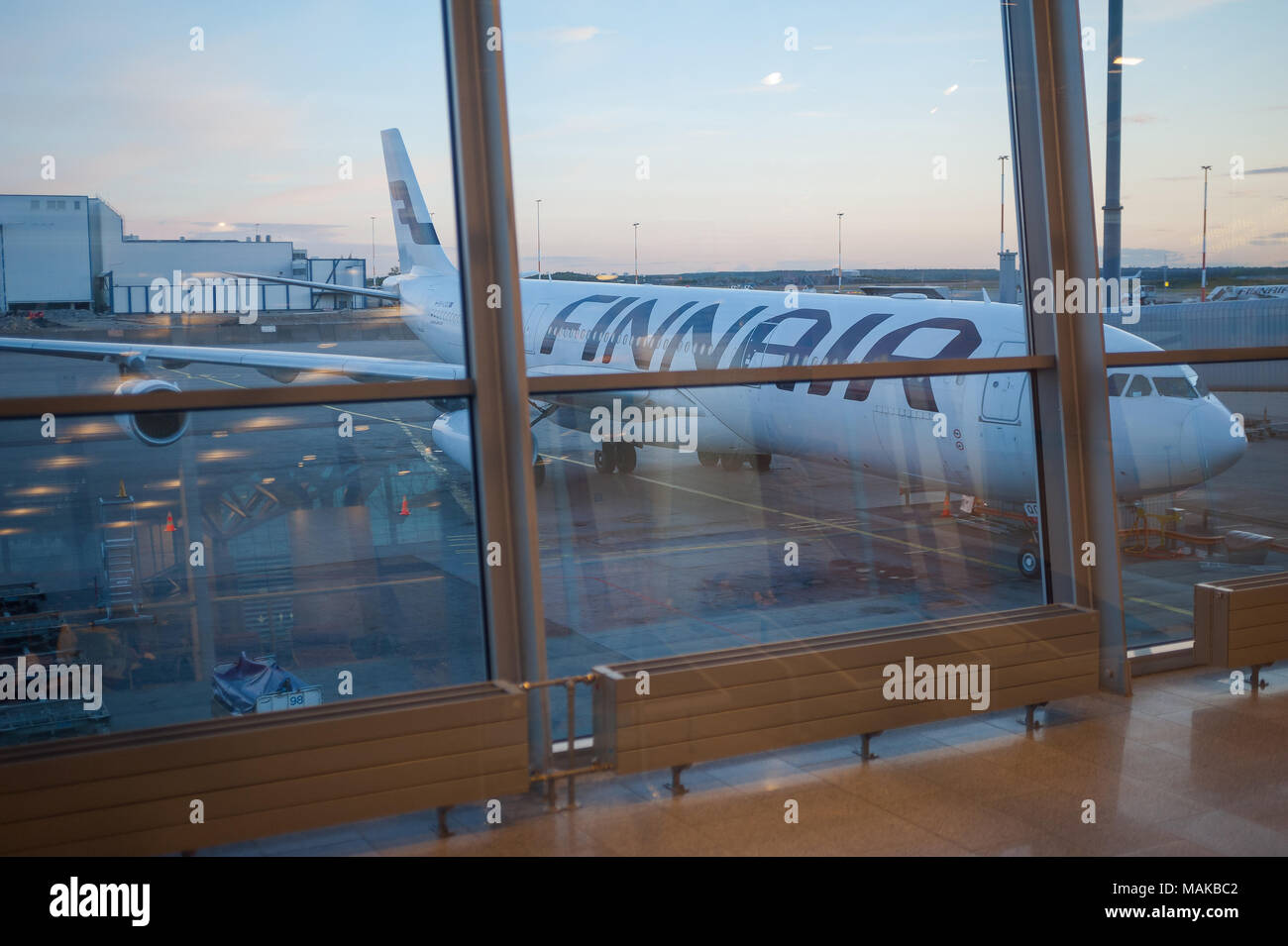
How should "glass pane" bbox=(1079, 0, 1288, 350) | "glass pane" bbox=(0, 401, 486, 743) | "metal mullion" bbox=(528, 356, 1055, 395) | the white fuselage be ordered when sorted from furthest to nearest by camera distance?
the white fuselage < "glass pane" bbox=(1079, 0, 1288, 350) < "metal mullion" bbox=(528, 356, 1055, 395) < "glass pane" bbox=(0, 401, 486, 743)

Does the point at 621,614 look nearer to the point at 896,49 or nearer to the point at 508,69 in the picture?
the point at 508,69

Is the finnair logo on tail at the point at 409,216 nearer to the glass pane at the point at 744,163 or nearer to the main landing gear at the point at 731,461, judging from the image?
the glass pane at the point at 744,163

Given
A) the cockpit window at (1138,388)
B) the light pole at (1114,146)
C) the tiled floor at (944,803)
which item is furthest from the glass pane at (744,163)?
the tiled floor at (944,803)

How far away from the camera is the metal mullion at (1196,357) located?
6.00 meters

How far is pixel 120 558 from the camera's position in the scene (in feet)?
15.2

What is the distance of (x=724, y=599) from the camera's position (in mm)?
6254

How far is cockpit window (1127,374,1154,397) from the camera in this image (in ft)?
25.5

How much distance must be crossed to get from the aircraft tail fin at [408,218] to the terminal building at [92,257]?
0.47m

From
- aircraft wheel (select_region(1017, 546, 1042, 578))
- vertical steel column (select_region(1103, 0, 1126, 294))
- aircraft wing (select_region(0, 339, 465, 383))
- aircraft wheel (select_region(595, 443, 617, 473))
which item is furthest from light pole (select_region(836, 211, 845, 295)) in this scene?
aircraft wing (select_region(0, 339, 465, 383))

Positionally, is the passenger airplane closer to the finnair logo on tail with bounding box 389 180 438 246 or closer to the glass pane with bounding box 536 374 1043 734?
the glass pane with bounding box 536 374 1043 734

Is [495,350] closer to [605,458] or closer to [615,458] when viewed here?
[605,458]

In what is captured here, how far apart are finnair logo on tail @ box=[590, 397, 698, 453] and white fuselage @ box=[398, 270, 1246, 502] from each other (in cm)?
17
